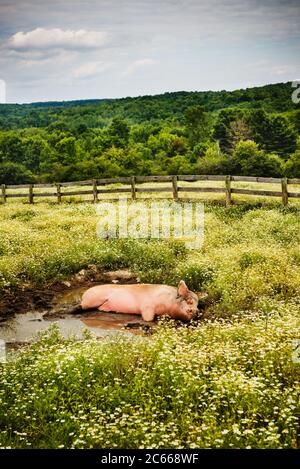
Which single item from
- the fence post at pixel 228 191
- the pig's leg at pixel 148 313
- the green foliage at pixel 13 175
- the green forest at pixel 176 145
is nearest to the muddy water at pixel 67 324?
the pig's leg at pixel 148 313

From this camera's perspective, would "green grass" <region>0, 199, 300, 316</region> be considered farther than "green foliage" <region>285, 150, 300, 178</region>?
No

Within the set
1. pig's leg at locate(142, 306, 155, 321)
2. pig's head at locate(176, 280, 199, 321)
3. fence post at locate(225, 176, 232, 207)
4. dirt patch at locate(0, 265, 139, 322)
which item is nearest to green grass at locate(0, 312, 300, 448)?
pig's head at locate(176, 280, 199, 321)

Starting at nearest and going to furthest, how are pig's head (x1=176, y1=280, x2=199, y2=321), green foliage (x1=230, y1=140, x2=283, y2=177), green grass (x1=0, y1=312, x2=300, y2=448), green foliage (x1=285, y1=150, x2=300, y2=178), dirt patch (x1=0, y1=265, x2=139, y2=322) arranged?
green grass (x1=0, y1=312, x2=300, y2=448) → pig's head (x1=176, y1=280, x2=199, y2=321) → dirt patch (x1=0, y1=265, x2=139, y2=322) → green foliage (x1=230, y1=140, x2=283, y2=177) → green foliage (x1=285, y1=150, x2=300, y2=178)

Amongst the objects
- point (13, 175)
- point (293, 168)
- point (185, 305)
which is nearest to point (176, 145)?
point (13, 175)

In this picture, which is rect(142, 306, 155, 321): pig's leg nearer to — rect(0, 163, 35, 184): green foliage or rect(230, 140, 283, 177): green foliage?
rect(230, 140, 283, 177): green foliage

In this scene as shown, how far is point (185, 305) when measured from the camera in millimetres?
10680

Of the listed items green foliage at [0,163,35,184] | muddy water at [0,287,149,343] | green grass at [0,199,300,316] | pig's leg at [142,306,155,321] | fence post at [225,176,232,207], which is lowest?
muddy water at [0,287,149,343]

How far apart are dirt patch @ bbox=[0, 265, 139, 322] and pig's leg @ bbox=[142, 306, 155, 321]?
2308 millimetres

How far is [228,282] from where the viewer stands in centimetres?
1185

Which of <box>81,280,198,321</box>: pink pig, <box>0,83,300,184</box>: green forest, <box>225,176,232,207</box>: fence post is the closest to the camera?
<box>81,280,198,321</box>: pink pig

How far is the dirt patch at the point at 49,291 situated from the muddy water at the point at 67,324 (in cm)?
30

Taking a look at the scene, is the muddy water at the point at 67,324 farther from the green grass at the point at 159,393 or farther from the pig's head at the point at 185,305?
the green grass at the point at 159,393

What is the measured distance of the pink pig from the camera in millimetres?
10719

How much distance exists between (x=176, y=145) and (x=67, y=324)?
78.6 metres
